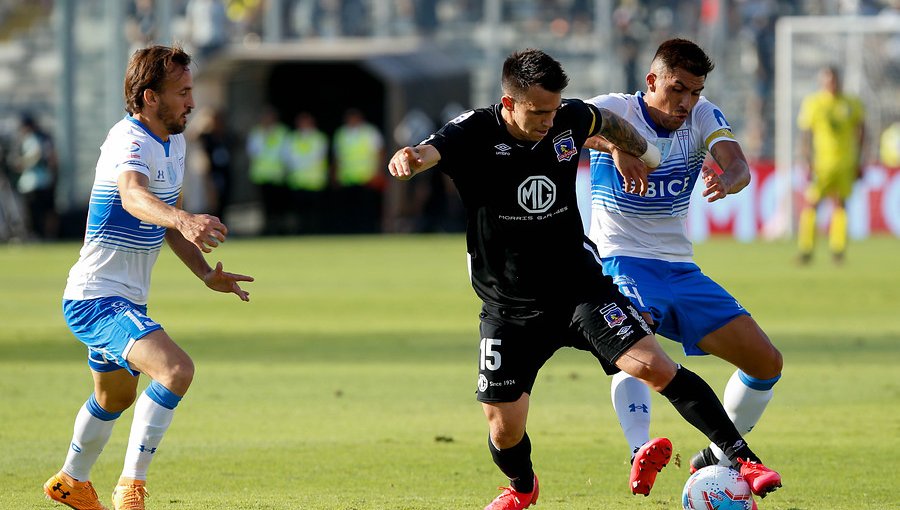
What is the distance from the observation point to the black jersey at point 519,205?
6188 millimetres

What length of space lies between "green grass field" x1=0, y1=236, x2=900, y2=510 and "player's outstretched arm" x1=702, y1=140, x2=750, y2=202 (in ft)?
4.42

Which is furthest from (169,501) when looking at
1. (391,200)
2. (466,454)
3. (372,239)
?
(391,200)

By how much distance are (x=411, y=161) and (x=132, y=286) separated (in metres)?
1.33

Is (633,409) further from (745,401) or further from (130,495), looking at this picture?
(130,495)

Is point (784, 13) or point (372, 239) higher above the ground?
point (784, 13)

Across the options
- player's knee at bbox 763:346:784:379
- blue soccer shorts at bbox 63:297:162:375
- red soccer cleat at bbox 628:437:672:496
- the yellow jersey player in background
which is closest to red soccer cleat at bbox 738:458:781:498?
red soccer cleat at bbox 628:437:672:496

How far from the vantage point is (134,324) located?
6047 mm

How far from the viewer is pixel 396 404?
944 centimetres

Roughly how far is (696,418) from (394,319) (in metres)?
8.35

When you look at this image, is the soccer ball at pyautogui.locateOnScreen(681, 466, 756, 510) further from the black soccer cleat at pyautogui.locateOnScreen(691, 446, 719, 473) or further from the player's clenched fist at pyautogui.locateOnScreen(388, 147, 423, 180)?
the player's clenched fist at pyautogui.locateOnScreen(388, 147, 423, 180)

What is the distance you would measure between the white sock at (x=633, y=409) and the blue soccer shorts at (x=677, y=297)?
0.97 feet

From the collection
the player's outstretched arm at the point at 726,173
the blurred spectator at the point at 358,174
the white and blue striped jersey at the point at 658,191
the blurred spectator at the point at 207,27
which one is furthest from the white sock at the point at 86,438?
the blurred spectator at the point at 207,27

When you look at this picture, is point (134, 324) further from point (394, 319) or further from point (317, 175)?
point (317, 175)

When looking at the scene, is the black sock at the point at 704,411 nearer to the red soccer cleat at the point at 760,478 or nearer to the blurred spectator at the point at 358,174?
the red soccer cleat at the point at 760,478
